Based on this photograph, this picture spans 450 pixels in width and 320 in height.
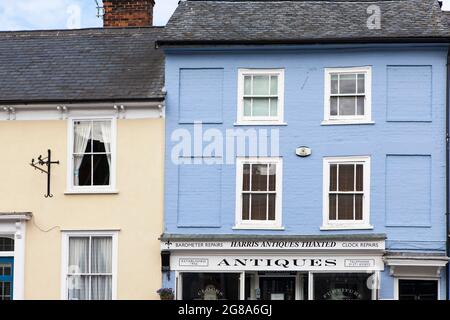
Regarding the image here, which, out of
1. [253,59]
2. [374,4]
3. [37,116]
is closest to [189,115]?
[253,59]

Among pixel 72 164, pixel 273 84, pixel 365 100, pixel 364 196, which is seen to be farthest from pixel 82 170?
pixel 365 100

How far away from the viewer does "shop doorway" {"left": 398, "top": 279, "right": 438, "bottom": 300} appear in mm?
19750

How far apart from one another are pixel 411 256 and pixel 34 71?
416 inches

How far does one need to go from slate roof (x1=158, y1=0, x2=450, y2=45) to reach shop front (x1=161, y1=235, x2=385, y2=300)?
15.6ft

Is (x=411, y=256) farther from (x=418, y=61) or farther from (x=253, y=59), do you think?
(x=253, y=59)

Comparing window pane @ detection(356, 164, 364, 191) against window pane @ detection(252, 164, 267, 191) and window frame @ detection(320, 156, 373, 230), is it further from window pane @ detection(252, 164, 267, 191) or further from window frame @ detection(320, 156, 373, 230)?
window pane @ detection(252, 164, 267, 191)

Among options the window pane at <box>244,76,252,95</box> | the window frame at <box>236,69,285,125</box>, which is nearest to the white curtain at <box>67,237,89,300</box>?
the window frame at <box>236,69,285,125</box>

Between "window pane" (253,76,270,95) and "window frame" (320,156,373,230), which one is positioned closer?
"window frame" (320,156,373,230)

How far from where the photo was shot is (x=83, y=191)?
20.8m

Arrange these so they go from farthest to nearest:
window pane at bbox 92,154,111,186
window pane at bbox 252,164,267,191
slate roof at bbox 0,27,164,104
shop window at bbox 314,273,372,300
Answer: slate roof at bbox 0,27,164,104
window pane at bbox 92,154,111,186
window pane at bbox 252,164,267,191
shop window at bbox 314,273,372,300

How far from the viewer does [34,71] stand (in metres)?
22.4

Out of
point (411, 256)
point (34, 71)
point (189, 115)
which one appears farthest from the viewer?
point (34, 71)

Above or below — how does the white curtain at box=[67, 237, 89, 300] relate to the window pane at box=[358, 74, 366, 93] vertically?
below

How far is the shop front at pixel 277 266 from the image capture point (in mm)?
19766
